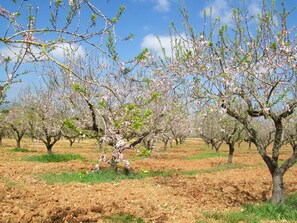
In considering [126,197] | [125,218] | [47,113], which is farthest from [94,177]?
[47,113]

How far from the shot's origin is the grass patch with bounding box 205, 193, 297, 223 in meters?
9.16

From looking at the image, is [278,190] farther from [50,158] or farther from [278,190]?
[50,158]

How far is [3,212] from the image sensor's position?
820cm

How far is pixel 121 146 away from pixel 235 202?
846 centimetres

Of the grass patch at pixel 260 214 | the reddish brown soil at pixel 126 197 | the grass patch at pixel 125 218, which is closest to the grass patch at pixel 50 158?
the reddish brown soil at pixel 126 197

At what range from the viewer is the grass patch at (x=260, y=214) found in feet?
30.1

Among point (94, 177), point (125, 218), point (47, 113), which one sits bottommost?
point (125, 218)

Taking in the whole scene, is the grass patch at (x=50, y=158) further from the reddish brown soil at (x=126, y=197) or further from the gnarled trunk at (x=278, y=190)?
the gnarled trunk at (x=278, y=190)

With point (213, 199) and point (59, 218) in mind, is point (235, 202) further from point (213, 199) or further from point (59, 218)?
point (59, 218)

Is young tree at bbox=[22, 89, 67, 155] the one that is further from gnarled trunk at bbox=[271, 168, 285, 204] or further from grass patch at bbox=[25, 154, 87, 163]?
gnarled trunk at bbox=[271, 168, 285, 204]

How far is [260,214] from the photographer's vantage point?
969cm

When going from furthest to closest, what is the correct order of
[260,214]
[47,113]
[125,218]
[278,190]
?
[47,113], [278,190], [260,214], [125,218]

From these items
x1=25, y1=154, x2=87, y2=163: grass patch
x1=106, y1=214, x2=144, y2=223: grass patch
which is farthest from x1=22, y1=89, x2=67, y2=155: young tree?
x1=106, y1=214, x2=144, y2=223: grass patch

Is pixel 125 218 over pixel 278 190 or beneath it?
beneath
